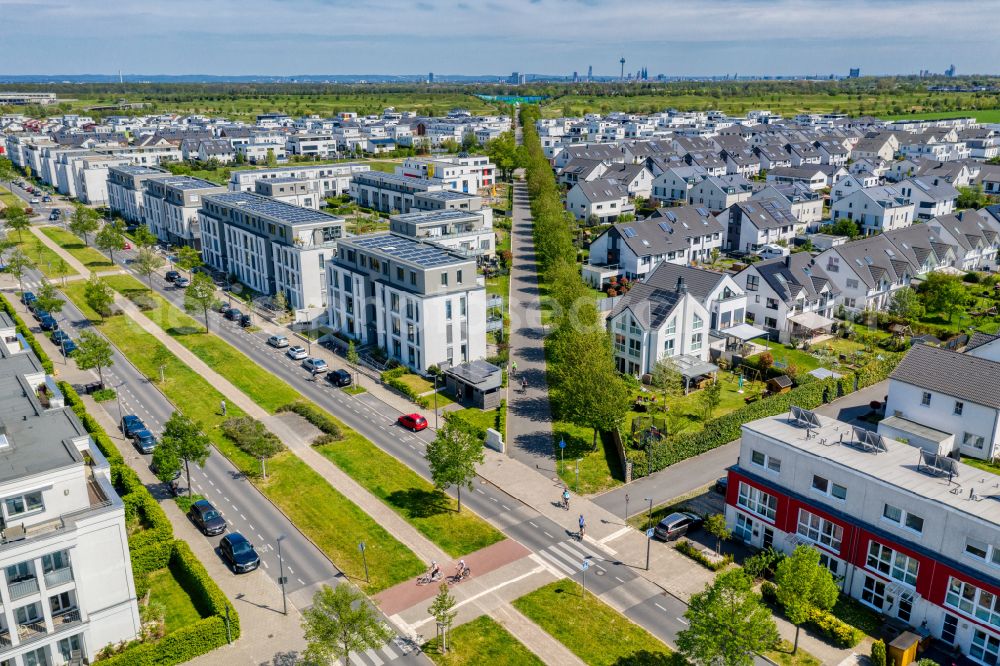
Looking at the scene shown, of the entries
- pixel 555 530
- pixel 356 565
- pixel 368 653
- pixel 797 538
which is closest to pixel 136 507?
pixel 356 565

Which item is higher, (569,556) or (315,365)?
(315,365)

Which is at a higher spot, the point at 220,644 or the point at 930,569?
the point at 930,569

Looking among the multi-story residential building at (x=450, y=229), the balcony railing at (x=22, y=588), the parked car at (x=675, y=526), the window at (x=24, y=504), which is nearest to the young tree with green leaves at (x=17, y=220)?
the multi-story residential building at (x=450, y=229)

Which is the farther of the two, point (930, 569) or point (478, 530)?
point (478, 530)

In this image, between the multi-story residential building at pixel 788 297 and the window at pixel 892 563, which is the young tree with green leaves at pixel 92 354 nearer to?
the window at pixel 892 563

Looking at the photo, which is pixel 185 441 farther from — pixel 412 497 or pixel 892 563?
pixel 892 563

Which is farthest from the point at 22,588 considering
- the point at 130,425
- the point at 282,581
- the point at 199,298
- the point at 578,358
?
the point at 199,298

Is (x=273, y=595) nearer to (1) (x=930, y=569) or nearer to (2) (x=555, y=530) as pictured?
(2) (x=555, y=530)
